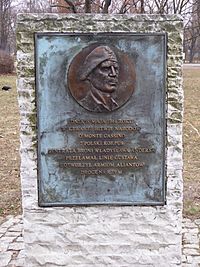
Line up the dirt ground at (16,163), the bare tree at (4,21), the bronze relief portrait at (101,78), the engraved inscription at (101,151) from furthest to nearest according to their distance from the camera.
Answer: the bare tree at (4,21) → the dirt ground at (16,163) → the engraved inscription at (101,151) → the bronze relief portrait at (101,78)

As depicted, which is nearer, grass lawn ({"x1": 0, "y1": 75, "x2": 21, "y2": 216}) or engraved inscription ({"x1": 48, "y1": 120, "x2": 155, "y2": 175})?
engraved inscription ({"x1": 48, "y1": 120, "x2": 155, "y2": 175})

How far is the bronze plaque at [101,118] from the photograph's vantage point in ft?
14.3

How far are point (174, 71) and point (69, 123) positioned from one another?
97 centimetres

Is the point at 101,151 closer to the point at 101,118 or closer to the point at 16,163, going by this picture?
the point at 101,118

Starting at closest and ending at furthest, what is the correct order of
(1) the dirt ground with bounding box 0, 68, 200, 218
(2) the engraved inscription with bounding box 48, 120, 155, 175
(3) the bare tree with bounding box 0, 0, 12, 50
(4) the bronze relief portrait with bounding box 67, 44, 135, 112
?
(4) the bronze relief portrait with bounding box 67, 44, 135, 112, (2) the engraved inscription with bounding box 48, 120, 155, 175, (1) the dirt ground with bounding box 0, 68, 200, 218, (3) the bare tree with bounding box 0, 0, 12, 50

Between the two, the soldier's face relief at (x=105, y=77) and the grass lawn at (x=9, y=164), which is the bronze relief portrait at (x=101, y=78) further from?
the grass lawn at (x=9, y=164)

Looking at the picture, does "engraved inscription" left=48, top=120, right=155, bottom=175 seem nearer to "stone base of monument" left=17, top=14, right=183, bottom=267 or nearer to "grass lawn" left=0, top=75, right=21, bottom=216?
"stone base of monument" left=17, top=14, right=183, bottom=267

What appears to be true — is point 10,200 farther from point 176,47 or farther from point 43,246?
point 176,47

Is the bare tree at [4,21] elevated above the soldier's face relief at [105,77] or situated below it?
above

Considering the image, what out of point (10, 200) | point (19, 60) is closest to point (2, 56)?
point (10, 200)

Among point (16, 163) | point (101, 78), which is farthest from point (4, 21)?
point (101, 78)

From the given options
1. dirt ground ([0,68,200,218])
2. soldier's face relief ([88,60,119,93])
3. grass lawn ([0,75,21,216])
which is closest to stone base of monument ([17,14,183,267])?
soldier's face relief ([88,60,119,93])

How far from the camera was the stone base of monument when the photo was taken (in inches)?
171


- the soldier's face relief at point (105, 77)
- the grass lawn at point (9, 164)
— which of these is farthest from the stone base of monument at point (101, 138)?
the grass lawn at point (9, 164)
